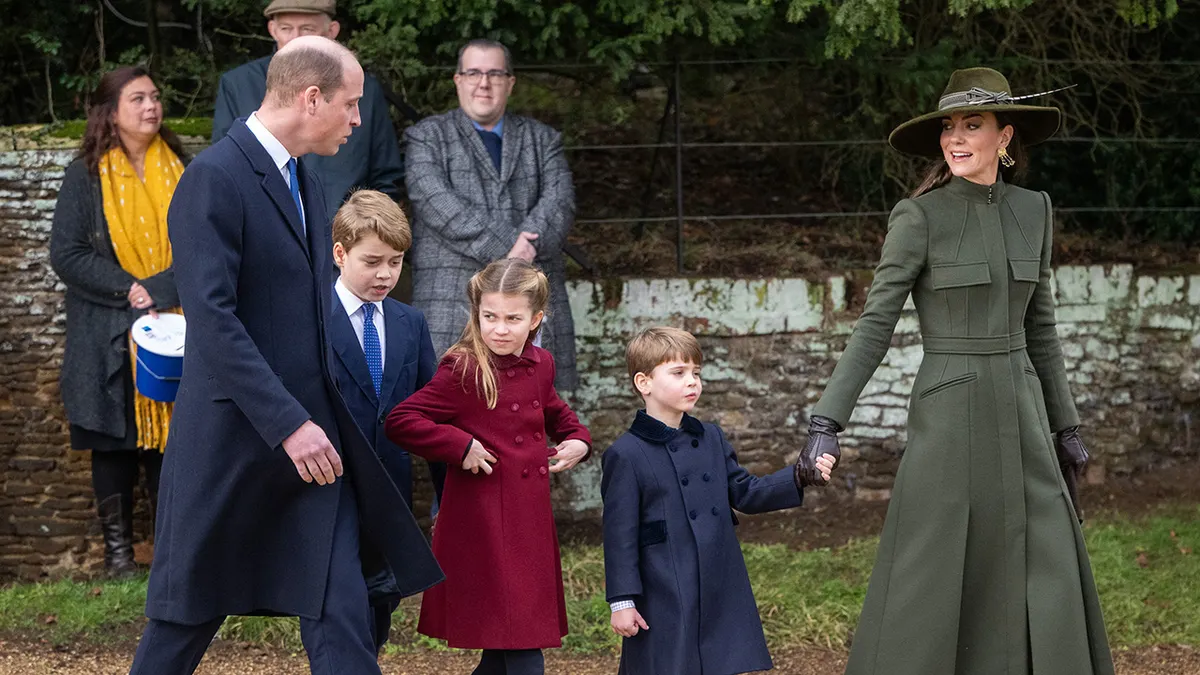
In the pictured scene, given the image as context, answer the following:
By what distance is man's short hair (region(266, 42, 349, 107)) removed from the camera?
3.80 metres

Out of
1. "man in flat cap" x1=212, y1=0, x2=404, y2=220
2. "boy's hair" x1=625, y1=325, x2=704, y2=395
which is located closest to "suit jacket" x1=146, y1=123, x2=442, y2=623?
"boy's hair" x1=625, y1=325, x2=704, y2=395

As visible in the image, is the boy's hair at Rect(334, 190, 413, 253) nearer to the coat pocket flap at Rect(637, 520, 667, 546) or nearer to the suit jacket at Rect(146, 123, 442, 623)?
the suit jacket at Rect(146, 123, 442, 623)

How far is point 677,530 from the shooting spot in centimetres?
428

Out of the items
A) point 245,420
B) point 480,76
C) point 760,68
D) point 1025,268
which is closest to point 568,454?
point 245,420

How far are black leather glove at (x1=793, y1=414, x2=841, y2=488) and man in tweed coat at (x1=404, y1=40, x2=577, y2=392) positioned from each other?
2.18 m

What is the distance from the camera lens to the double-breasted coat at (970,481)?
4.26m

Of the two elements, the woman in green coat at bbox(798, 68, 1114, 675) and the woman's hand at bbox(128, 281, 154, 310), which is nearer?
the woman in green coat at bbox(798, 68, 1114, 675)

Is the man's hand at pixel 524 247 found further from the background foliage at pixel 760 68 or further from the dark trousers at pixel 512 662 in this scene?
the dark trousers at pixel 512 662

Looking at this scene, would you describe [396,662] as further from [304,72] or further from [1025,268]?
[1025,268]

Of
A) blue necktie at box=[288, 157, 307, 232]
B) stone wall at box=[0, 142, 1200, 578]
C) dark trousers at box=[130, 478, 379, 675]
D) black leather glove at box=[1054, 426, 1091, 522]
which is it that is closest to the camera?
dark trousers at box=[130, 478, 379, 675]

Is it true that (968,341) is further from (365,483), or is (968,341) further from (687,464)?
(365,483)

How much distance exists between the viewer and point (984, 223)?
437 cm

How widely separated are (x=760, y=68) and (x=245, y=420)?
505 cm

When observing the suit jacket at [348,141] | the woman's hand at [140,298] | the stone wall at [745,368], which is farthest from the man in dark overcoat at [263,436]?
the stone wall at [745,368]
